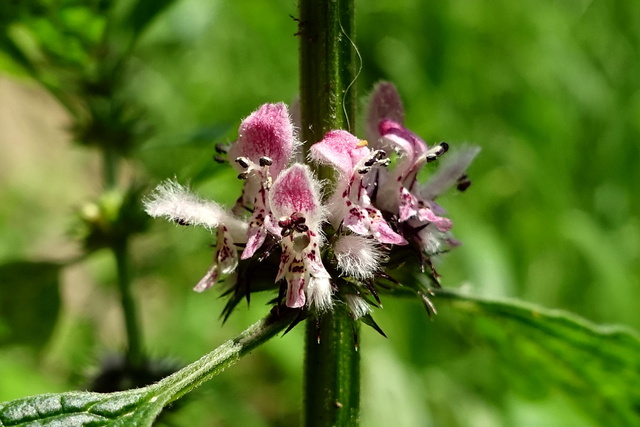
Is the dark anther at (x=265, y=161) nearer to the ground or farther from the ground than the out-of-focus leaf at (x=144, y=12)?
nearer to the ground

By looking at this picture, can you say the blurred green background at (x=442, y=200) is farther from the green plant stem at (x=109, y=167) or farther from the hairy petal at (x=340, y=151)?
the hairy petal at (x=340, y=151)

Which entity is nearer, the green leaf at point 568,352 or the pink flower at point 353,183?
the pink flower at point 353,183

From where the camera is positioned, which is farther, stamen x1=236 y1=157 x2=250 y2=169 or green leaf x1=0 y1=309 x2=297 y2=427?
A: stamen x1=236 y1=157 x2=250 y2=169

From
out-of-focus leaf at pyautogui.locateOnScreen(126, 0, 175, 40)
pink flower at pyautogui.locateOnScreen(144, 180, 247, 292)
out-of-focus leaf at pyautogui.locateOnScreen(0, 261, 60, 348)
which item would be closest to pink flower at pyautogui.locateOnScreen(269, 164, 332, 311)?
pink flower at pyautogui.locateOnScreen(144, 180, 247, 292)

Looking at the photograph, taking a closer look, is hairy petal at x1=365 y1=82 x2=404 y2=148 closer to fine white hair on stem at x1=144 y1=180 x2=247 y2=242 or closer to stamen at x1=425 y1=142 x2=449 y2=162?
stamen at x1=425 y1=142 x2=449 y2=162

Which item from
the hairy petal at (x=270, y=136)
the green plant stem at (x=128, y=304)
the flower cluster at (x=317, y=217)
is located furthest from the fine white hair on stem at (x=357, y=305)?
the green plant stem at (x=128, y=304)

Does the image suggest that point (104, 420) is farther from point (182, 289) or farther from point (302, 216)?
point (182, 289)

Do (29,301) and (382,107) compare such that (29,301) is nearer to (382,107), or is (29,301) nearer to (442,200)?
(382,107)
